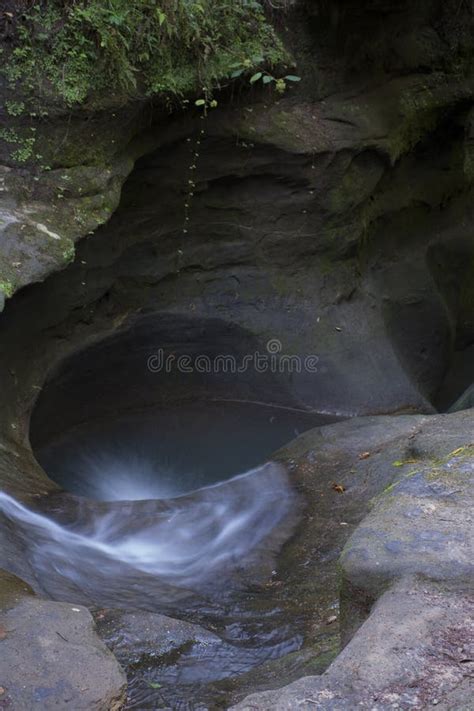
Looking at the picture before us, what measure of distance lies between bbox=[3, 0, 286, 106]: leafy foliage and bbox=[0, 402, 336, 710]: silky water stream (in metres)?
3.08

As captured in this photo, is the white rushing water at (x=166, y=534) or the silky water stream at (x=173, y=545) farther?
the white rushing water at (x=166, y=534)

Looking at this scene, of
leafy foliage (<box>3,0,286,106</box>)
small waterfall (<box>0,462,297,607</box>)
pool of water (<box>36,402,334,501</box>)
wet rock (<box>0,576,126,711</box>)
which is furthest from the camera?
pool of water (<box>36,402,334,501</box>)

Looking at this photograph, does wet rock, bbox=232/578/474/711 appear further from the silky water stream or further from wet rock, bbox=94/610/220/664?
wet rock, bbox=94/610/220/664

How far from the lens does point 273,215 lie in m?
8.26

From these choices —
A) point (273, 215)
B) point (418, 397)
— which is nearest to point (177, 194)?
point (273, 215)

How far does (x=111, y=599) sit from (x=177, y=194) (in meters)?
4.28

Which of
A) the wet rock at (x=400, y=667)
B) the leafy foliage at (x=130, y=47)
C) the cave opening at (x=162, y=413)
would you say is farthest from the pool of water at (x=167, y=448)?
the wet rock at (x=400, y=667)

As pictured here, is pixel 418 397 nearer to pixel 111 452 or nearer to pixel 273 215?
pixel 273 215

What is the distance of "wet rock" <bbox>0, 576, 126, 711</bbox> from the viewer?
9.12ft

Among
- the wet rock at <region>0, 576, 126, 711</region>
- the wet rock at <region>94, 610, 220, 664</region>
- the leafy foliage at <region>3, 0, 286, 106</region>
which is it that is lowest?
the wet rock at <region>94, 610, 220, 664</region>

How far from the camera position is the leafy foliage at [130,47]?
20.7ft

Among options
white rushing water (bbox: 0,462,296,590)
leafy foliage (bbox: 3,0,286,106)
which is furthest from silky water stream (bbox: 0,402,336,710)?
leafy foliage (bbox: 3,0,286,106)

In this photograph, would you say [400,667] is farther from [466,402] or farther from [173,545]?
[466,402]

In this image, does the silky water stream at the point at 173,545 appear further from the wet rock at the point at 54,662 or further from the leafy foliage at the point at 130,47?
the leafy foliage at the point at 130,47
